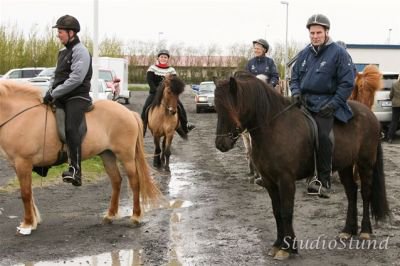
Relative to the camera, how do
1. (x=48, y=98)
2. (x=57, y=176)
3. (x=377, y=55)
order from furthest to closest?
(x=377, y=55)
(x=57, y=176)
(x=48, y=98)

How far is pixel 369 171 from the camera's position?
6359 millimetres

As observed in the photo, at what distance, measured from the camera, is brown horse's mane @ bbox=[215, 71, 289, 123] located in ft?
17.5

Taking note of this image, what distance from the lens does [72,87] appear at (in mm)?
6559

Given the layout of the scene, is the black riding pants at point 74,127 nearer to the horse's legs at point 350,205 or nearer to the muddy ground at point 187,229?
the muddy ground at point 187,229

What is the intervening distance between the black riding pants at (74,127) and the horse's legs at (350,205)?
127 inches

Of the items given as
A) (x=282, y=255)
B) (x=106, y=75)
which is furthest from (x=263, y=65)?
(x=106, y=75)

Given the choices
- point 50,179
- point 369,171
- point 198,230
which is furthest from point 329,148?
point 50,179

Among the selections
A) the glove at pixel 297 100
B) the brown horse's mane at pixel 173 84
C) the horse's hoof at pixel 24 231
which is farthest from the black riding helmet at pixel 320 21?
the brown horse's mane at pixel 173 84

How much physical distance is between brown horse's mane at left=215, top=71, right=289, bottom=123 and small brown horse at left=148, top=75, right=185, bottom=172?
5.11 metres

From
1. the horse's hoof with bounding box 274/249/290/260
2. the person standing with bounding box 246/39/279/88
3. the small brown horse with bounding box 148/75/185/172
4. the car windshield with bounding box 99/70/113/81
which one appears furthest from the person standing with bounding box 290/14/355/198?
the car windshield with bounding box 99/70/113/81

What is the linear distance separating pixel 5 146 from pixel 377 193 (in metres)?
4.49

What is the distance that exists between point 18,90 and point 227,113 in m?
2.94

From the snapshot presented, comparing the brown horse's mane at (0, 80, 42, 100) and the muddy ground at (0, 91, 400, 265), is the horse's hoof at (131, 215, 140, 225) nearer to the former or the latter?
the muddy ground at (0, 91, 400, 265)

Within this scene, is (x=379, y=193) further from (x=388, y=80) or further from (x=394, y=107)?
(x=388, y=80)
